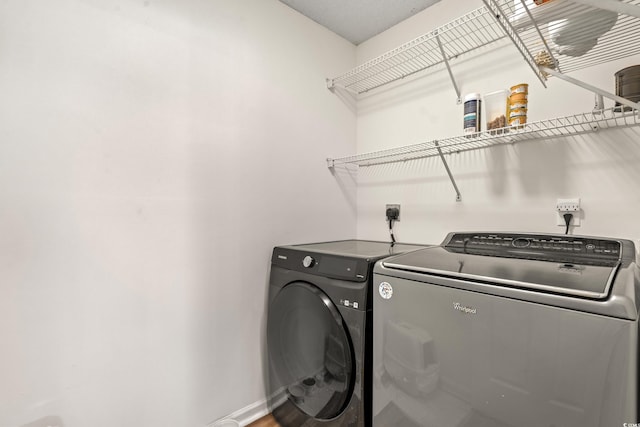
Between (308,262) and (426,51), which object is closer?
(308,262)

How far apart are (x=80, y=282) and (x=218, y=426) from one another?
955 millimetres

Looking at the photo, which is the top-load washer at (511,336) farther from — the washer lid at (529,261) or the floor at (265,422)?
the floor at (265,422)

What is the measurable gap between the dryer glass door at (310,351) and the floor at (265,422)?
238mm

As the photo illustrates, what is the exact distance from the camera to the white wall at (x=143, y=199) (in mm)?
1040

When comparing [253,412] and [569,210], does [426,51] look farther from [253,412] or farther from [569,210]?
[253,412]

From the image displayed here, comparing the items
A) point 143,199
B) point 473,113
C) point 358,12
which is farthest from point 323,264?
point 358,12

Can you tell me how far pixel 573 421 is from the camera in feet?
2.38

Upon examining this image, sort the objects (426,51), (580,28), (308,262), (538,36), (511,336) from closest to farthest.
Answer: (511,336) < (580,28) < (538,36) < (308,262) < (426,51)

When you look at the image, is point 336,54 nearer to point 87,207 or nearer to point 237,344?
point 87,207

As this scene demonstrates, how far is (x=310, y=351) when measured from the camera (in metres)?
1.41

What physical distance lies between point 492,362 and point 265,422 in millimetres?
1311

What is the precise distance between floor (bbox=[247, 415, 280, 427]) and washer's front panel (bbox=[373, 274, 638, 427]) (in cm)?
72

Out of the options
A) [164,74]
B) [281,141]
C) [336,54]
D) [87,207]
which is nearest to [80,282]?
[87,207]

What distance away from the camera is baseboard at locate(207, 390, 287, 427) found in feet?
5.12
